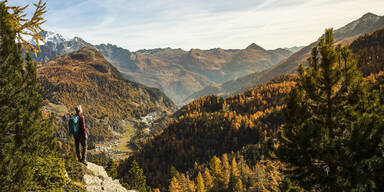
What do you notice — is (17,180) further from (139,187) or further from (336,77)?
(139,187)

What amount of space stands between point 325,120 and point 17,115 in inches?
763

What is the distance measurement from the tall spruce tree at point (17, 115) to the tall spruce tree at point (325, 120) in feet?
53.4

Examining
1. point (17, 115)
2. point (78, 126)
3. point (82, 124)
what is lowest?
point (78, 126)

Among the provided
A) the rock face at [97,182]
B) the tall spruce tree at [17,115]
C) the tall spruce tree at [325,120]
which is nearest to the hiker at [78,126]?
the tall spruce tree at [17,115]

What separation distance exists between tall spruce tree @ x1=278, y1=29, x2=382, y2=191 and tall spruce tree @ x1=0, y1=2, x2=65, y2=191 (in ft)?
53.4

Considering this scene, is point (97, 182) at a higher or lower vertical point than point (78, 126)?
lower

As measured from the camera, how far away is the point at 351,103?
46.4ft

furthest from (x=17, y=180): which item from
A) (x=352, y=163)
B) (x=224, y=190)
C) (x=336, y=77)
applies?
(x=224, y=190)

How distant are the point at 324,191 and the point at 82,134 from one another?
19429 mm

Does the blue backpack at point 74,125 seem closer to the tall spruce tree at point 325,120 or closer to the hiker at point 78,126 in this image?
the hiker at point 78,126

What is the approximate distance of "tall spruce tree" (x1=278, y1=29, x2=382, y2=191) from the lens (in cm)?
1231

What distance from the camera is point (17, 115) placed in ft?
42.2

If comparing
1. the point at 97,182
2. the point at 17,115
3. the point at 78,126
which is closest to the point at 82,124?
the point at 78,126

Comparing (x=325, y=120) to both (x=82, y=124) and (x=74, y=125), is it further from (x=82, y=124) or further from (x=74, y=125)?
(x=74, y=125)
